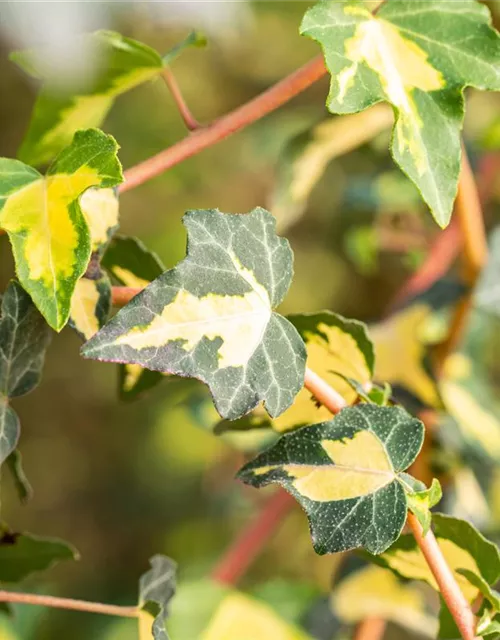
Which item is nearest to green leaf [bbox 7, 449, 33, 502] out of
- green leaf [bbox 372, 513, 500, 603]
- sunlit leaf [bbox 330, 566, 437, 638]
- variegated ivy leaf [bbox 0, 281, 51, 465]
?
variegated ivy leaf [bbox 0, 281, 51, 465]

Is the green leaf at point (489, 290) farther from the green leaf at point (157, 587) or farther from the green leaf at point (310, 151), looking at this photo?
the green leaf at point (157, 587)

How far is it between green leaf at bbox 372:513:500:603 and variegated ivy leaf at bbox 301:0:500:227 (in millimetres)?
123

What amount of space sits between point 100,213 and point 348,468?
0.14 metres

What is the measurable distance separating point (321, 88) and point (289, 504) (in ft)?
2.85

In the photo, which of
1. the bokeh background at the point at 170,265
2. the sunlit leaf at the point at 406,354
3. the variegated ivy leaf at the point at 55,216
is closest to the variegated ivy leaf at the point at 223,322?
the variegated ivy leaf at the point at 55,216

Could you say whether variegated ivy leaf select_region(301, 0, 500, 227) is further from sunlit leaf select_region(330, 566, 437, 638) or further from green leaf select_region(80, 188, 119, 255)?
sunlit leaf select_region(330, 566, 437, 638)

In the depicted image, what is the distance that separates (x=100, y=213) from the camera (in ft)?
1.04

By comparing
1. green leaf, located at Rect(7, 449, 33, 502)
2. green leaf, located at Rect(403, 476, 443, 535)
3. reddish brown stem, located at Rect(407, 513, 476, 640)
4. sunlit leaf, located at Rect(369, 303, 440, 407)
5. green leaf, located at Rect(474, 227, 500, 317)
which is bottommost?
sunlit leaf, located at Rect(369, 303, 440, 407)

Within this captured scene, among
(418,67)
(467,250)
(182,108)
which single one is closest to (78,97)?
(182,108)

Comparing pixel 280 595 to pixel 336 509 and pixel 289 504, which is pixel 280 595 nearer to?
pixel 289 504

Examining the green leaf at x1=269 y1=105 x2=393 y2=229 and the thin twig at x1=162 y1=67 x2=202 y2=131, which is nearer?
the thin twig at x1=162 y1=67 x2=202 y2=131

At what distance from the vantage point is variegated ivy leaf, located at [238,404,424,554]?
28 centimetres

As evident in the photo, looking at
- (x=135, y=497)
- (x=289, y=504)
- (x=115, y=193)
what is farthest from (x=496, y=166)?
(x=135, y=497)

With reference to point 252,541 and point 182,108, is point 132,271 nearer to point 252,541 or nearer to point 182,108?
point 182,108
